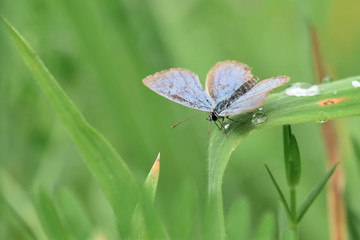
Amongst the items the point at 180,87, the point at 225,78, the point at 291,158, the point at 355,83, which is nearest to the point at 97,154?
the point at 180,87

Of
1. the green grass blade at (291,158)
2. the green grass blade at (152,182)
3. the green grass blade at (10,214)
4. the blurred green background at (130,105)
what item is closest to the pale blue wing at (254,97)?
the green grass blade at (291,158)

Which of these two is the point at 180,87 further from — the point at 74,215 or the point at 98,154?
the point at 74,215

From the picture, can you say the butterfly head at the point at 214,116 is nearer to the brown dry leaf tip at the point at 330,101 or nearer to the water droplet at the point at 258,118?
the water droplet at the point at 258,118

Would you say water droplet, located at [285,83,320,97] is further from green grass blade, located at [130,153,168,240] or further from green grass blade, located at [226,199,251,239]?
green grass blade, located at [130,153,168,240]

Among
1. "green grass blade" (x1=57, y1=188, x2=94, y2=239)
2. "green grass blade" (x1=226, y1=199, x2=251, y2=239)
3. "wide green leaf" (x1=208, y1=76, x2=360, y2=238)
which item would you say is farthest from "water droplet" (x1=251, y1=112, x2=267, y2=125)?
"green grass blade" (x1=57, y1=188, x2=94, y2=239)

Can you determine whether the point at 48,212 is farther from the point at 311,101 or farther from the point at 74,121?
the point at 311,101

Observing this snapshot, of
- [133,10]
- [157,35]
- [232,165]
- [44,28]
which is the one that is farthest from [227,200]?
[44,28]
